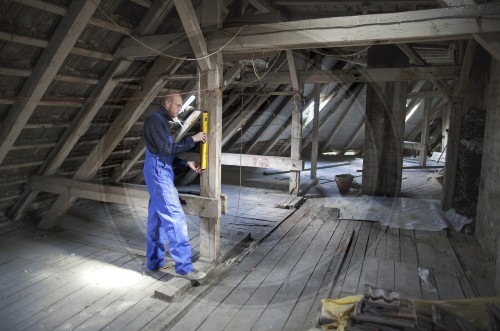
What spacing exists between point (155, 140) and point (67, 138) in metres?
1.58

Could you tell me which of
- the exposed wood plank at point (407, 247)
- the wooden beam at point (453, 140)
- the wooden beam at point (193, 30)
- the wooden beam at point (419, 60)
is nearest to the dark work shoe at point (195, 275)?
the wooden beam at point (193, 30)

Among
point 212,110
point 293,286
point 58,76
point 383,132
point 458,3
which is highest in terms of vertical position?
point 458,3

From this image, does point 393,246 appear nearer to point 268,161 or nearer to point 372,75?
point 372,75

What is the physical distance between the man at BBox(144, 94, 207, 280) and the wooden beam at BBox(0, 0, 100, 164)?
0.93m

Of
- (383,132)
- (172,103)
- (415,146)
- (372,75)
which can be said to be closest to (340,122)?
(415,146)

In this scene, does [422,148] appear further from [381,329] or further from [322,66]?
[381,329]

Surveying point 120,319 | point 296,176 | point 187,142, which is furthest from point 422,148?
point 120,319

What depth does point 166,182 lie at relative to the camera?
10.0ft

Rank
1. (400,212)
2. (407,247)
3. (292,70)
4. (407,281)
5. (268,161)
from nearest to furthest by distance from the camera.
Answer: (407,281) → (407,247) → (400,212) → (292,70) → (268,161)

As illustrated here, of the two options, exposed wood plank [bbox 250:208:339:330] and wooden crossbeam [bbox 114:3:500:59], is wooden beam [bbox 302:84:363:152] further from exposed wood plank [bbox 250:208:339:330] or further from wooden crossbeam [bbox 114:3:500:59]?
wooden crossbeam [bbox 114:3:500:59]

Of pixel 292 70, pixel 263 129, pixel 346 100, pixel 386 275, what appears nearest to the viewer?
pixel 386 275

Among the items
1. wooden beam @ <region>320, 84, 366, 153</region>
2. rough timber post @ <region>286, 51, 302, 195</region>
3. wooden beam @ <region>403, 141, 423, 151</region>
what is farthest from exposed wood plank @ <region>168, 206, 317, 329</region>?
wooden beam @ <region>403, 141, 423, 151</region>

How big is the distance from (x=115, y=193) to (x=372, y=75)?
4.21 meters

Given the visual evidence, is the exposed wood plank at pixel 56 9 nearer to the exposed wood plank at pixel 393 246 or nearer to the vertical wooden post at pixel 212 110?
the vertical wooden post at pixel 212 110
